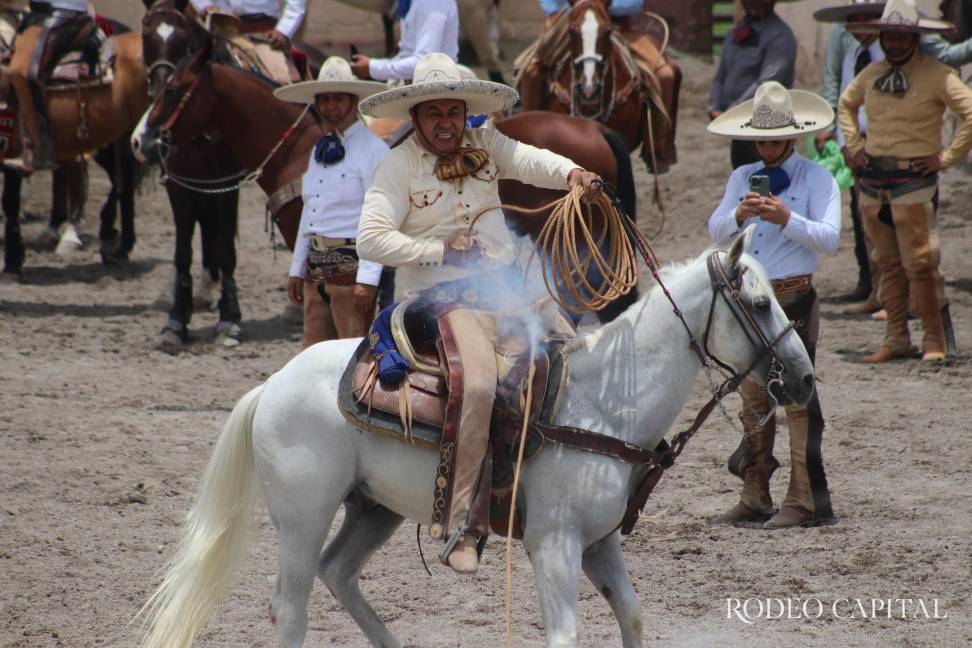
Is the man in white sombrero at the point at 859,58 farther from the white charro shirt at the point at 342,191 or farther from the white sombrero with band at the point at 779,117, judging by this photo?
the white charro shirt at the point at 342,191

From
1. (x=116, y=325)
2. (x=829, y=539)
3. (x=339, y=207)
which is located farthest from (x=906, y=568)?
(x=116, y=325)

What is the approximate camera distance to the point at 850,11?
9.43m

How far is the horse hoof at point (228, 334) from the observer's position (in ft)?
31.5

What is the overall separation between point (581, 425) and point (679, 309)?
49 cm

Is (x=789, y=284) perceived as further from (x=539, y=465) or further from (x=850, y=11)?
(x=850, y=11)

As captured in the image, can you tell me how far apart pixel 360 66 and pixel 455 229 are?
174 inches

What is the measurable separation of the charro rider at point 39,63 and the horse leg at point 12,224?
44 centimetres

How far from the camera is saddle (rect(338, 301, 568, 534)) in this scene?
13.3 feet

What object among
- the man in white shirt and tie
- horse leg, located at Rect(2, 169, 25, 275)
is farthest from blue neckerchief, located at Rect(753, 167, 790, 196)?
horse leg, located at Rect(2, 169, 25, 275)

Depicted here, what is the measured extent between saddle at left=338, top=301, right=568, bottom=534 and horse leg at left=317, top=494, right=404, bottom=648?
1.68ft

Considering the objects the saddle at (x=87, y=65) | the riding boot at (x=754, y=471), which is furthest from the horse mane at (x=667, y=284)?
the saddle at (x=87, y=65)

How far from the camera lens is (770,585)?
5.22 meters

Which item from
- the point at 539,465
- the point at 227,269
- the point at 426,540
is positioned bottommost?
the point at 227,269

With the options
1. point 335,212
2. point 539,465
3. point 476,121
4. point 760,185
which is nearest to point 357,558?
point 539,465
